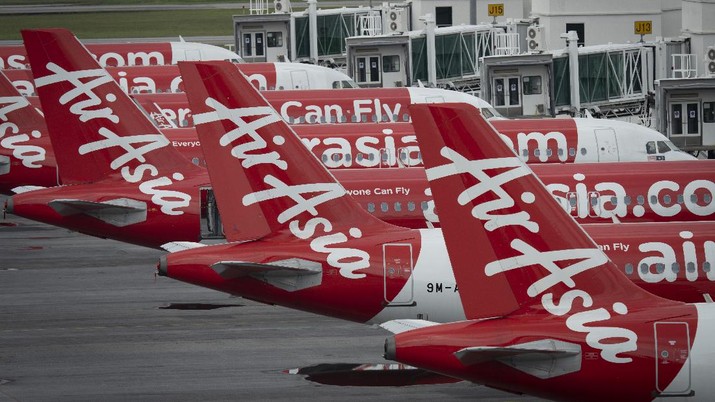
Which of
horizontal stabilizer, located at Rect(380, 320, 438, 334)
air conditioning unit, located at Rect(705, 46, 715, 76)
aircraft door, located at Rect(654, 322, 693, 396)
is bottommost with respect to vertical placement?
aircraft door, located at Rect(654, 322, 693, 396)

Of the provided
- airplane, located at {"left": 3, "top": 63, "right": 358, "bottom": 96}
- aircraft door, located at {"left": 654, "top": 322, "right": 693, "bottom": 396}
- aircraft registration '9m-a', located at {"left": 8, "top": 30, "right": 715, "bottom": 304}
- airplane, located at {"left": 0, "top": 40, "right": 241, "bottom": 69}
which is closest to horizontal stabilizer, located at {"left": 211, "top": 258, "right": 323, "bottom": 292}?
aircraft door, located at {"left": 654, "top": 322, "right": 693, "bottom": 396}

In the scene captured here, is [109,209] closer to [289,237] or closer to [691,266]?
[289,237]

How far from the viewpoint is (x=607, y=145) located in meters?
44.1

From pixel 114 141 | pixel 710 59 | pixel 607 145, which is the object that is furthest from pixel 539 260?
pixel 710 59

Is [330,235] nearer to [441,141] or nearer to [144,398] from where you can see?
[144,398]

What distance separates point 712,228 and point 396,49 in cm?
4352

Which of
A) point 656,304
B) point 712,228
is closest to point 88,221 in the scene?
point 712,228

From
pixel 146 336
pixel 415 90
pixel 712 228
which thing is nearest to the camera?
pixel 712 228

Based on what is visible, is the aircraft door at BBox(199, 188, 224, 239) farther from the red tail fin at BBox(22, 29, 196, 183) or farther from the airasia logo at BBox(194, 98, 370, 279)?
the airasia logo at BBox(194, 98, 370, 279)

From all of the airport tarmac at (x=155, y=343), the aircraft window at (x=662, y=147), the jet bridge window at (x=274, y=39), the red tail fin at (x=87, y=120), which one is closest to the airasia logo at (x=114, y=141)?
the red tail fin at (x=87, y=120)

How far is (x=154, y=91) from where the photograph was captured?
61.4 meters

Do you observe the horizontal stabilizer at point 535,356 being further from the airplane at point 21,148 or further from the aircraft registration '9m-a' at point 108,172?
the airplane at point 21,148

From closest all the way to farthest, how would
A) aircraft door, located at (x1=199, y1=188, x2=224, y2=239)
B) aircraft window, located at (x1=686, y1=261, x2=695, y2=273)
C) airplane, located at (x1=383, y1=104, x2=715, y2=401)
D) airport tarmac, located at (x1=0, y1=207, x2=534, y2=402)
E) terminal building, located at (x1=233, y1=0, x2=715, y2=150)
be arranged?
airplane, located at (x1=383, y1=104, x2=715, y2=401), aircraft window, located at (x1=686, y1=261, x2=695, y2=273), airport tarmac, located at (x1=0, y1=207, x2=534, y2=402), aircraft door, located at (x1=199, y1=188, x2=224, y2=239), terminal building, located at (x1=233, y1=0, x2=715, y2=150)

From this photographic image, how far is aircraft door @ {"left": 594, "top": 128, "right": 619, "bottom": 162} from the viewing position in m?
43.9
